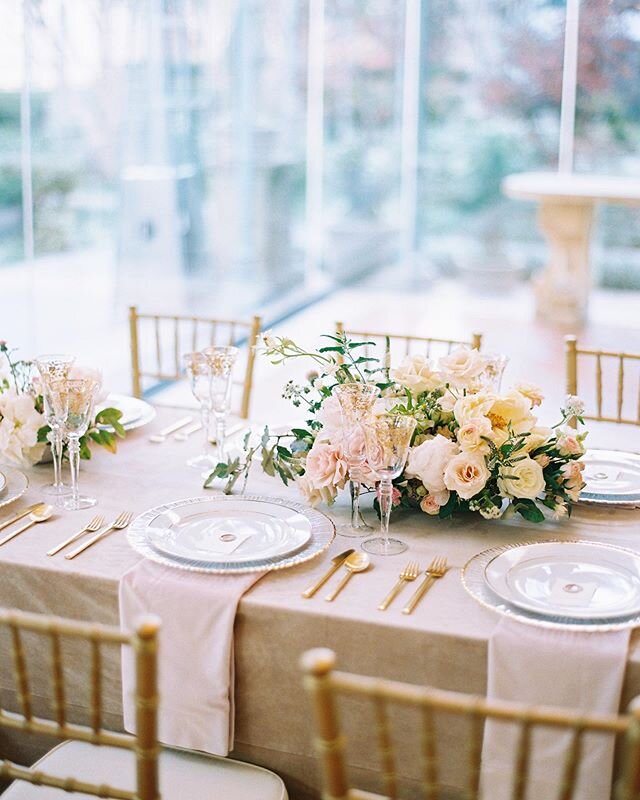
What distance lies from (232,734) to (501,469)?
1.95 ft

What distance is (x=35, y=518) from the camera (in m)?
1.87

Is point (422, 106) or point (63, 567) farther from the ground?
point (422, 106)

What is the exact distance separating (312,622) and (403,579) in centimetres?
18

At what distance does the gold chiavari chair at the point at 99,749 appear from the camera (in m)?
1.20

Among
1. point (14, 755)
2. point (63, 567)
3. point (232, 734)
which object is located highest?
point (63, 567)

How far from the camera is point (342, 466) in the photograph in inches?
70.5

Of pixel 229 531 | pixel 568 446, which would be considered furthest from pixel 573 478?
pixel 229 531

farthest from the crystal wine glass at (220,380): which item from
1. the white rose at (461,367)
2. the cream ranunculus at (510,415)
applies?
the cream ranunculus at (510,415)

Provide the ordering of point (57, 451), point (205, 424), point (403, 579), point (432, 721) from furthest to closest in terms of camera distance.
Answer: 1. point (205, 424)
2. point (57, 451)
3. point (403, 579)
4. point (432, 721)

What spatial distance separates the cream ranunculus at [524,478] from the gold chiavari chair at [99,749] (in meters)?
0.59

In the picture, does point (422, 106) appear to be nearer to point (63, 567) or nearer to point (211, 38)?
point (211, 38)

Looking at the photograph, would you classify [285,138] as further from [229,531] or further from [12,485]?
[229,531]

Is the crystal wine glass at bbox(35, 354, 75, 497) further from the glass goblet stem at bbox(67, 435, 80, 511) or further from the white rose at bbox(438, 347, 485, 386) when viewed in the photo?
the white rose at bbox(438, 347, 485, 386)

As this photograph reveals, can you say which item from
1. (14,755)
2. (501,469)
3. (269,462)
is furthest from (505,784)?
(14,755)
